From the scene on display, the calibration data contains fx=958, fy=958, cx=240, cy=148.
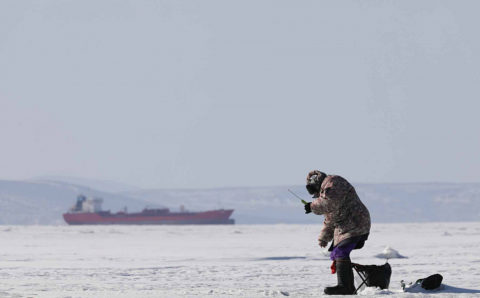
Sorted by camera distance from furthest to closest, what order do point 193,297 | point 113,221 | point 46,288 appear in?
point 113,221 < point 46,288 < point 193,297

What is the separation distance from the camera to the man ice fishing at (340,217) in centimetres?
921

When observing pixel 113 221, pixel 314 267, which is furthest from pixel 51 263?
pixel 113 221

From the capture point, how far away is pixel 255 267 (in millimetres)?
17469

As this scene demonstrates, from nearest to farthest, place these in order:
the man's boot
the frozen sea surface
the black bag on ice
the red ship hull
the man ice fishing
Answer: the man ice fishing
the man's boot
the black bag on ice
the frozen sea surface
the red ship hull

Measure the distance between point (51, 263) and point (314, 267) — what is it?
5.59 metres

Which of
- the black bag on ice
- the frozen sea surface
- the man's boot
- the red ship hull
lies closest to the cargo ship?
the red ship hull

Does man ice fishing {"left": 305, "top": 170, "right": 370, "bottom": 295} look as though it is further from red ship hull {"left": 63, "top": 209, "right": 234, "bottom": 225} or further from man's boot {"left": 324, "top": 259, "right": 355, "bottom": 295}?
red ship hull {"left": 63, "top": 209, "right": 234, "bottom": 225}

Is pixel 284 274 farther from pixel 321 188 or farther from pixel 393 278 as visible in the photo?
pixel 321 188

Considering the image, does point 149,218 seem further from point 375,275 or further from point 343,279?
point 343,279

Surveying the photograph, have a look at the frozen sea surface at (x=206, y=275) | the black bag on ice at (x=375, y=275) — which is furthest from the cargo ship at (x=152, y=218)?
the black bag on ice at (x=375, y=275)

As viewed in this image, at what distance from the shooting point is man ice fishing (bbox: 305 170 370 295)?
921 cm

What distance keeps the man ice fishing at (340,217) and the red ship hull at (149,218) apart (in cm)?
10239

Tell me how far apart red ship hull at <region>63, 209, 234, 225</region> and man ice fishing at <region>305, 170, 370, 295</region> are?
10239cm

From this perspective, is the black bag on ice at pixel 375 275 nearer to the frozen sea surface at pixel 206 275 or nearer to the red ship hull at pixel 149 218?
the frozen sea surface at pixel 206 275
